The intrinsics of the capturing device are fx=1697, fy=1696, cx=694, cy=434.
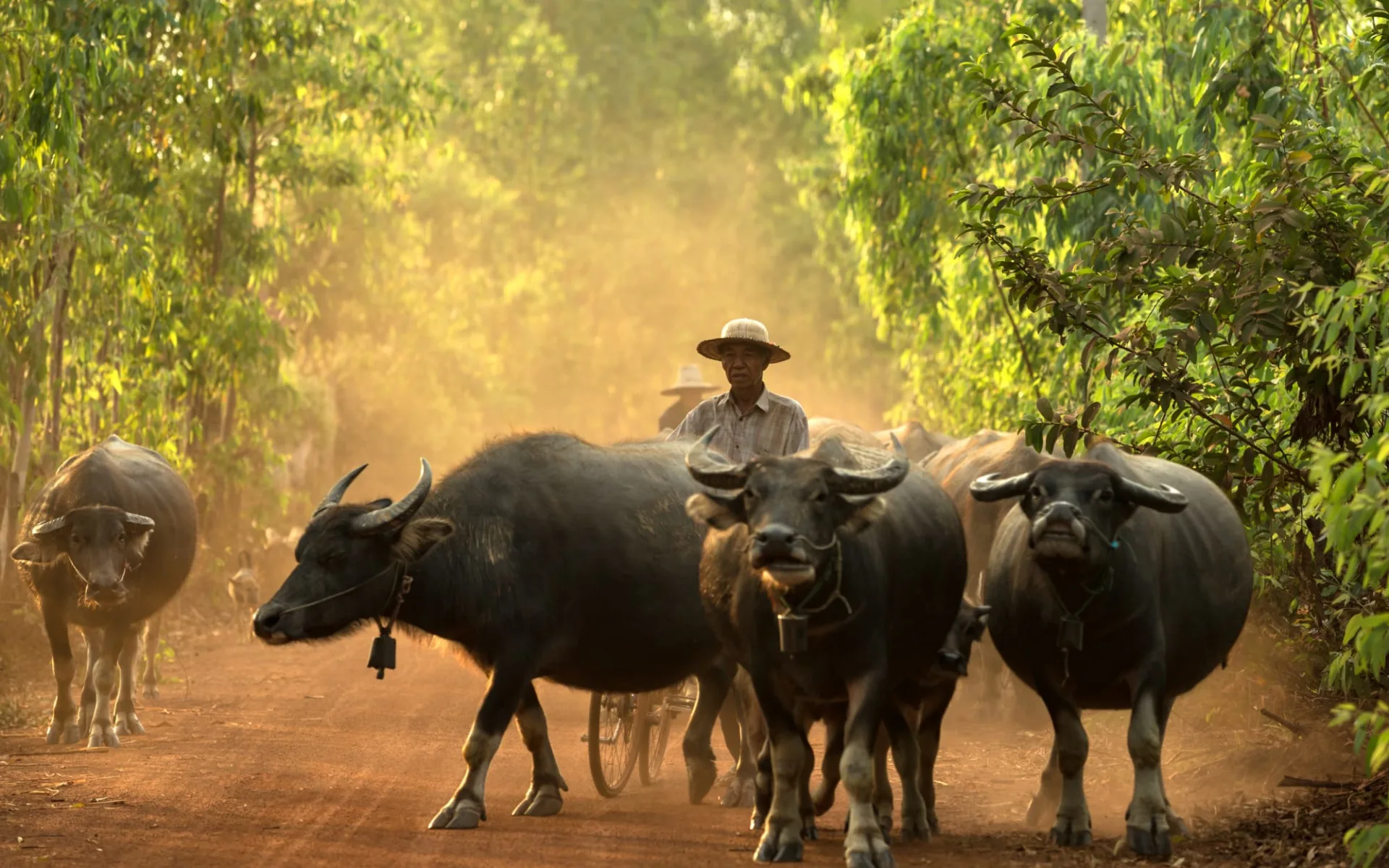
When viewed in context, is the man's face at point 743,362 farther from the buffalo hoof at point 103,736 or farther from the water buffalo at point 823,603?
the buffalo hoof at point 103,736

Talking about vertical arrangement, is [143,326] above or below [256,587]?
above

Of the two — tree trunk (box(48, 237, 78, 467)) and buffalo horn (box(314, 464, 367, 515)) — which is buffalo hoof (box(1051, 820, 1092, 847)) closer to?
buffalo horn (box(314, 464, 367, 515))

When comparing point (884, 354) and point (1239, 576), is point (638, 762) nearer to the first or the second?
point (1239, 576)

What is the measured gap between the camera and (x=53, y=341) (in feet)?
46.3

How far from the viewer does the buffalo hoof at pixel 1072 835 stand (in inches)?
278

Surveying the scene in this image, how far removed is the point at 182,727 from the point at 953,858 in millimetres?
6587

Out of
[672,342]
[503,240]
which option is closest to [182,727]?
[503,240]

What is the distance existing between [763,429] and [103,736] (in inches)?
188

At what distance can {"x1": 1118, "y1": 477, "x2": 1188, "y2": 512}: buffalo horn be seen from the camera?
6.96m

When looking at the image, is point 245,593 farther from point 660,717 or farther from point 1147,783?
point 1147,783

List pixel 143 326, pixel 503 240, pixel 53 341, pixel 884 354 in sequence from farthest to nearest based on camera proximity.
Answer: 1. pixel 503 240
2. pixel 884 354
3. pixel 143 326
4. pixel 53 341

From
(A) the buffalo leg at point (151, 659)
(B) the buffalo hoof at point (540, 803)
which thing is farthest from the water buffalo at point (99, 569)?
(B) the buffalo hoof at point (540, 803)

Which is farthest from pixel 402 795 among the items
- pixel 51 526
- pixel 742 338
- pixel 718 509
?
pixel 51 526

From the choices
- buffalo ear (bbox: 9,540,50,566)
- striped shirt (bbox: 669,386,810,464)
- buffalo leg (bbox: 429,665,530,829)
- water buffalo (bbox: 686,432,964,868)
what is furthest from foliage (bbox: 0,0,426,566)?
water buffalo (bbox: 686,432,964,868)
